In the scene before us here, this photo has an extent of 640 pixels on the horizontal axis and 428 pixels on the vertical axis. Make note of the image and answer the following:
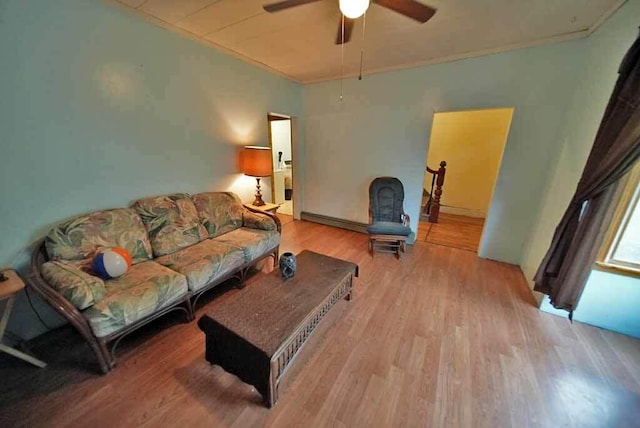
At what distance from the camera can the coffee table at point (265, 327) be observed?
122 cm

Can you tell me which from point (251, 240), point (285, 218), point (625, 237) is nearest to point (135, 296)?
point (251, 240)

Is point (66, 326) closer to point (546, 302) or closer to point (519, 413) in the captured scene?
point (519, 413)

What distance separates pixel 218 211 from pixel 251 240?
1.98ft

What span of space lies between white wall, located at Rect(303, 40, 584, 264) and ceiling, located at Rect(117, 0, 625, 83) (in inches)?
9.5

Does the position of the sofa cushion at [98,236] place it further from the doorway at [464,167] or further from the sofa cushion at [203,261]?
the doorway at [464,167]

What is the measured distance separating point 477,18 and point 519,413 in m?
2.92

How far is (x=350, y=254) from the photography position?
3.15m

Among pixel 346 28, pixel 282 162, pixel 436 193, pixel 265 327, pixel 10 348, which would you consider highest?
pixel 346 28

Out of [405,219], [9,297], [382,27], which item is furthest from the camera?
[405,219]

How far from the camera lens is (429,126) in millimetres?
3092

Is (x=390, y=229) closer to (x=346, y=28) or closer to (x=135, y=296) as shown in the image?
(x=346, y=28)

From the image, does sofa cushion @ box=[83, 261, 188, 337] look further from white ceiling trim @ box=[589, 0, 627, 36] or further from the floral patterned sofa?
white ceiling trim @ box=[589, 0, 627, 36]

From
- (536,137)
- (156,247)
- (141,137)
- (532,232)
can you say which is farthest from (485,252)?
(141,137)

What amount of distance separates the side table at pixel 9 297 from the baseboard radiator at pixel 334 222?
358cm
